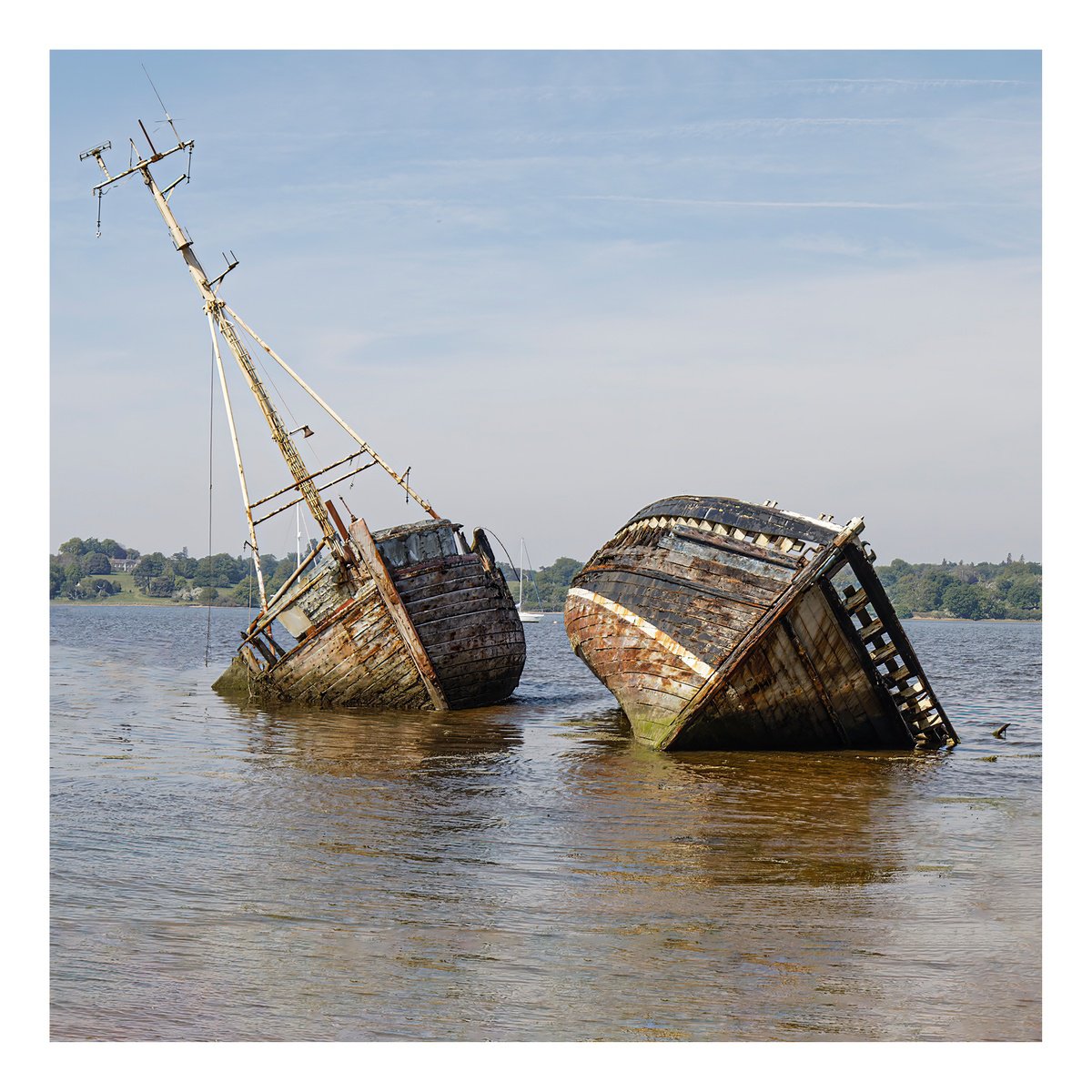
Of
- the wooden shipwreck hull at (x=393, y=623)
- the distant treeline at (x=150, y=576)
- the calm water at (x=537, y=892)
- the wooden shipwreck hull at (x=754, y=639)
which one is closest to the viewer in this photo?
the calm water at (x=537, y=892)

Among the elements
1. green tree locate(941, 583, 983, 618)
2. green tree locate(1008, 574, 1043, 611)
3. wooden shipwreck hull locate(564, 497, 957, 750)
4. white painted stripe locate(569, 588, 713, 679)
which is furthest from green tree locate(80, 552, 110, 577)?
green tree locate(941, 583, 983, 618)

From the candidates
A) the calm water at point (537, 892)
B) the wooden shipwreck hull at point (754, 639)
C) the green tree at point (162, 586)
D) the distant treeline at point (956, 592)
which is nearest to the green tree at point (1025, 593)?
the distant treeline at point (956, 592)

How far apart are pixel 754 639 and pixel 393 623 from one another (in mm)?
7841

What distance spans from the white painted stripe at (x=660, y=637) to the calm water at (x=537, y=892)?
125 cm

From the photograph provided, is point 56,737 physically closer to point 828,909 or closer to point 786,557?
point 786,557

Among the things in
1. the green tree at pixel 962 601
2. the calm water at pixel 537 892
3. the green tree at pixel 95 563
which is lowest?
the calm water at pixel 537 892

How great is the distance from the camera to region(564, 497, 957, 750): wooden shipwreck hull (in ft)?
50.7

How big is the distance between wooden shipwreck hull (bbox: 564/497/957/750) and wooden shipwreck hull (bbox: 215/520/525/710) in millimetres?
4547

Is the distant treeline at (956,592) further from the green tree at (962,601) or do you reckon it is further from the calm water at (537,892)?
the calm water at (537,892)

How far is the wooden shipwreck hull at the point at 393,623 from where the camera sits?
21031mm

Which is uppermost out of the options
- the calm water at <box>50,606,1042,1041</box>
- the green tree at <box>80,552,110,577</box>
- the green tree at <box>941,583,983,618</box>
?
the green tree at <box>80,552,110,577</box>

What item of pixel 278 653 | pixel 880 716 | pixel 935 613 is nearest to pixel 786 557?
pixel 880 716

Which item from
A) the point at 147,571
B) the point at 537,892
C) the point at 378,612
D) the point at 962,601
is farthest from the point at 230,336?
the point at 962,601

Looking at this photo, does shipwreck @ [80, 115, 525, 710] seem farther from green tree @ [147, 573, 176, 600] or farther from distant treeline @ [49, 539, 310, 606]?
green tree @ [147, 573, 176, 600]
